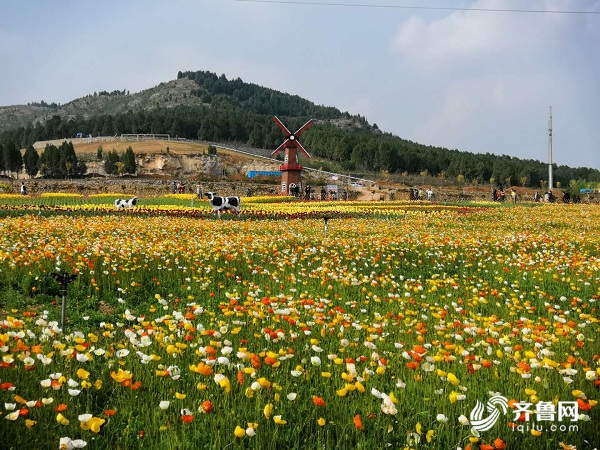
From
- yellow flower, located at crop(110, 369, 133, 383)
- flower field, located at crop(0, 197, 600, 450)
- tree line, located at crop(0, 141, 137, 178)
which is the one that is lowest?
flower field, located at crop(0, 197, 600, 450)

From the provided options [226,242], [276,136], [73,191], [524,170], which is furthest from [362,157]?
[226,242]

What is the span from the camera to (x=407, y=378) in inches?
195

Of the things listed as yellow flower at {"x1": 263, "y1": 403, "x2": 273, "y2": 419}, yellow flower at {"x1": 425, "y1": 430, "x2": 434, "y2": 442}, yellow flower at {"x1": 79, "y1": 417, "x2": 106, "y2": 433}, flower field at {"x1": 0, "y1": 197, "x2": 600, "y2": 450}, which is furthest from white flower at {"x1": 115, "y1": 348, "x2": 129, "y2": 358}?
yellow flower at {"x1": 425, "y1": 430, "x2": 434, "y2": 442}

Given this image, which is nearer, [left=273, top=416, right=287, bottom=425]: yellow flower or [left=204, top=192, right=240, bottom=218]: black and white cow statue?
[left=273, top=416, right=287, bottom=425]: yellow flower

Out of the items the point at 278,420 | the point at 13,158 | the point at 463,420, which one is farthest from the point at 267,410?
the point at 13,158

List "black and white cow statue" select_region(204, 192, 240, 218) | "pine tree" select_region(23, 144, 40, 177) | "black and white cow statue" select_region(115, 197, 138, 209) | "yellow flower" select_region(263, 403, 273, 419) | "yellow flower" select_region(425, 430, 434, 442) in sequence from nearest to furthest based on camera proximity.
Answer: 1. "yellow flower" select_region(425, 430, 434, 442)
2. "yellow flower" select_region(263, 403, 273, 419)
3. "black and white cow statue" select_region(204, 192, 240, 218)
4. "black and white cow statue" select_region(115, 197, 138, 209)
5. "pine tree" select_region(23, 144, 40, 177)

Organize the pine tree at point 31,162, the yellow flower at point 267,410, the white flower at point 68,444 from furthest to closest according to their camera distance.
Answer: the pine tree at point 31,162
the yellow flower at point 267,410
the white flower at point 68,444

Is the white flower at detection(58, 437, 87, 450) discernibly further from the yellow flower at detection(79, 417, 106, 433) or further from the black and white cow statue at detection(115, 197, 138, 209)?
the black and white cow statue at detection(115, 197, 138, 209)

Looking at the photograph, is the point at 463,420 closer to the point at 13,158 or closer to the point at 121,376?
the point at 121,376

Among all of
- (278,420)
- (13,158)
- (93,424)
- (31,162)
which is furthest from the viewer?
(13,158)

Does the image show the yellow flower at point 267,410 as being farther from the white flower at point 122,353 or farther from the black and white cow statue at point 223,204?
the black and white cow statue at point 223,204

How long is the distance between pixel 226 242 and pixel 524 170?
198043mm

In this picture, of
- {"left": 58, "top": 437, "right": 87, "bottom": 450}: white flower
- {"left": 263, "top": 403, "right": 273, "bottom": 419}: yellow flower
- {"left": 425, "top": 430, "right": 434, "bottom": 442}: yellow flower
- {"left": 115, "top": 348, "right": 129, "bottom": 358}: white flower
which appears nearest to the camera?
{"left": 58, "top": 437, "right": 87, "bottom": 450}: white flower

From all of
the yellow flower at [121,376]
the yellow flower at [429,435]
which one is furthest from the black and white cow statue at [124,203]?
the yellow flower at [429,435]
